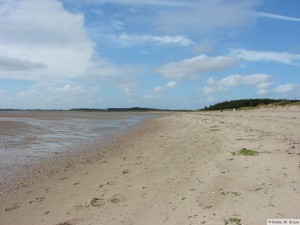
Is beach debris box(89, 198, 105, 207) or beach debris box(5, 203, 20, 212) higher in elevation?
beach debris box(89, 198, 105, 207)

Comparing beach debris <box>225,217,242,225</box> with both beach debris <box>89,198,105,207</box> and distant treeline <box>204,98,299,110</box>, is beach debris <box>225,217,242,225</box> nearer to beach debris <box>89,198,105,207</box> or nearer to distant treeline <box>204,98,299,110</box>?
beach debris <box>89,198,105,207</box>

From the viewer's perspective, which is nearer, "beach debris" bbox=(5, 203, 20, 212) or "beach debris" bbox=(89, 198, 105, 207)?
"beach debris" bbox=(89, 198, 105, 207)

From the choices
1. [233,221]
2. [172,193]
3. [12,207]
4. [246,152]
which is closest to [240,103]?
[246,152]

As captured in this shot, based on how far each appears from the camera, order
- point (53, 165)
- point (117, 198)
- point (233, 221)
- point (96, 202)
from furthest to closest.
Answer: point (53, 165) → point (117, 198) → point (96, 202) → point (233, 221)

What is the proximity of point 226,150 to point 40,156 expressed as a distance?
7676 mm

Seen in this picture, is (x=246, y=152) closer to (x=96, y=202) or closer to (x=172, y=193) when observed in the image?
(x=172, y=193)

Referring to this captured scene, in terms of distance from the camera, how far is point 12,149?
16500mm

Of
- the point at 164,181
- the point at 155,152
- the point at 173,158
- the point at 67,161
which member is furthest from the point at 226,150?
the point at 67,161

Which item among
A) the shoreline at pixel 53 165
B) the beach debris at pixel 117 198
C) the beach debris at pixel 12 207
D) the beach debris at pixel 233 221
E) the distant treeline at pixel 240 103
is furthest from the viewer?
the distant treeline at pixel 240 103

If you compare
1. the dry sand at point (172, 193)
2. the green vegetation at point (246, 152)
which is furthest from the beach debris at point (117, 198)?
the green vegetation at point (246, 152)

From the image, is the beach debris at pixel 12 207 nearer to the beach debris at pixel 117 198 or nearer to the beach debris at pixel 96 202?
the beach debris at pixel 96 202

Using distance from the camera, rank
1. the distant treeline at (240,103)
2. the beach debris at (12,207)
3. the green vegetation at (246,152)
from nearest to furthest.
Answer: the beach debris at (12,207)
the green vegetation at (246,152)
the distant treeline at (240,103)

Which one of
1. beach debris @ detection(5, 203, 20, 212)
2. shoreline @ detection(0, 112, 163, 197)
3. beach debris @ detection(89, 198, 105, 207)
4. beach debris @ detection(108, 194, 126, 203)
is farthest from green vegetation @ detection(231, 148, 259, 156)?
beach debris @ detection(5, 203, 20, 212)

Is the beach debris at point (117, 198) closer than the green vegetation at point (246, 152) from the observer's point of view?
Yes
